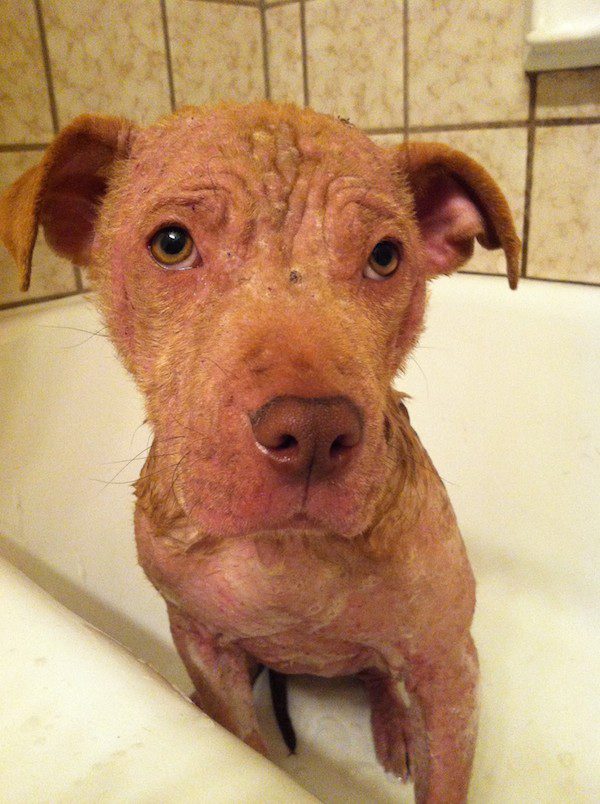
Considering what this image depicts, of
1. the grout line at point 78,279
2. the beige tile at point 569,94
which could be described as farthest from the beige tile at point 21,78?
the beige tile at point 569,94

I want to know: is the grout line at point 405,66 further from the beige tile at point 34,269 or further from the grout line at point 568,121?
the beige tile at point 34,269

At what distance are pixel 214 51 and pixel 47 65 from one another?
62cm

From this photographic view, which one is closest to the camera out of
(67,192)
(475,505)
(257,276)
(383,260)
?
(257,276)

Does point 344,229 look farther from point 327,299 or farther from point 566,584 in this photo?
point 566,584

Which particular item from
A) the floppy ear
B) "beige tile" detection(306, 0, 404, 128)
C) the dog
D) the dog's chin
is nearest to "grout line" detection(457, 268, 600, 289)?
"beige tile" detection(306, 0, 404, 128)

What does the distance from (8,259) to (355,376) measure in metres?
1.46

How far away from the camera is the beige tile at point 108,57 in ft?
6.28

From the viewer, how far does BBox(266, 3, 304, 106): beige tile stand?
2.35 metres

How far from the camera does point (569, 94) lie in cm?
183

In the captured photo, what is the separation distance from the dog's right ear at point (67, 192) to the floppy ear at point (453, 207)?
423 mm

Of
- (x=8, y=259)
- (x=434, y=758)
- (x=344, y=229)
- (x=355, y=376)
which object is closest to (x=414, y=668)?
(x=434, y=758)

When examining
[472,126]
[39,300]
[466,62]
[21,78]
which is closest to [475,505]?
[472,126]

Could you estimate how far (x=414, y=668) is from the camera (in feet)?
3.22

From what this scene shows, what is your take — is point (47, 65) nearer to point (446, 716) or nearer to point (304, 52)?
point (304, 52)
